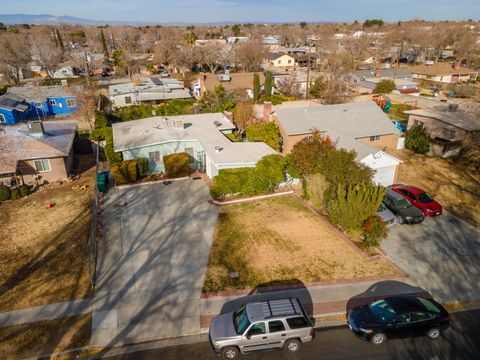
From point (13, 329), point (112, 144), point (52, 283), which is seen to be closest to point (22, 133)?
point (112, 144)

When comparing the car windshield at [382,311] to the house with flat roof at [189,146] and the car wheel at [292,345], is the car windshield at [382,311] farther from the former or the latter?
the house with flat roof at [189,146]

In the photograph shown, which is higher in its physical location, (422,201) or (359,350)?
(422,201)

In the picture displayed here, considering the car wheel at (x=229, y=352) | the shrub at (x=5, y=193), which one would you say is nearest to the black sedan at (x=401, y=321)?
the car wheel at (x=229, y=352)

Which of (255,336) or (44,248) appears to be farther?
(44,248)

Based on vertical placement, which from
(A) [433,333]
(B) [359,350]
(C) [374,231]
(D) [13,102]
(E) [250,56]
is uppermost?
(E) [250,56]

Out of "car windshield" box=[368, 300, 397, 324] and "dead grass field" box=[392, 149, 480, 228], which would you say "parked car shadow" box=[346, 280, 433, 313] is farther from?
"dead grass field" box=[392, 149, 480, 228]

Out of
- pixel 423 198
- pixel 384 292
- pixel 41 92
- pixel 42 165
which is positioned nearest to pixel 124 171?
pixel 42 165

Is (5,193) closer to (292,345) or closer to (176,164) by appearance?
(176,164)
